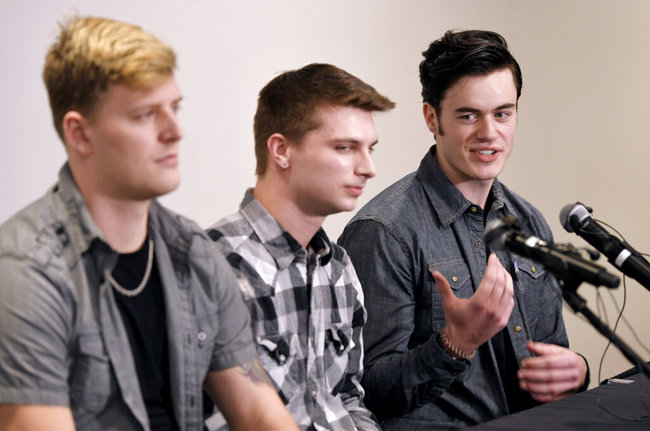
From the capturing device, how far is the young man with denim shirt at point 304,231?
1.56 meters

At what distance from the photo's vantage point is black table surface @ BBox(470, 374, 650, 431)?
1.46m

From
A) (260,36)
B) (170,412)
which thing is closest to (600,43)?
(260,36)

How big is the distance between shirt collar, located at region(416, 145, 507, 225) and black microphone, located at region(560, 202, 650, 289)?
0.46m

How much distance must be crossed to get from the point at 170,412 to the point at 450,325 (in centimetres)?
64

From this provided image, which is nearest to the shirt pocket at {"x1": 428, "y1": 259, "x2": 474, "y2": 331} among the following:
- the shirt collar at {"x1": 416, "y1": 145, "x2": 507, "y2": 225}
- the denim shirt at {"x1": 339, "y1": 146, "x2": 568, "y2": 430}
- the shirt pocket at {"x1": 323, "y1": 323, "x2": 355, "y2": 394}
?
the denim shirt at {"x1": 339, "y1": 146, "x2": 568, "y2": 430}

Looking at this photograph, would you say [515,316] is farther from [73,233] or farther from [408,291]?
[73,233]

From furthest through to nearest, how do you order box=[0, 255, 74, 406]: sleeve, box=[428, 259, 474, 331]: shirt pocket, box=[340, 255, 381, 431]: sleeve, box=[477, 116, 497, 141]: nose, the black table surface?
box=[477, 116, 497, 141]: nose, box=[428, 259, 474, 331]: shirt pocket, box=[340, 255, 381, 431]: sleeve, the black table surface, box=[0, 255, 74, 406]: sleeve

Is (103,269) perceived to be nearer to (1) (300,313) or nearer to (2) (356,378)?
(1) (300,313)

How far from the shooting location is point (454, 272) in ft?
6.75

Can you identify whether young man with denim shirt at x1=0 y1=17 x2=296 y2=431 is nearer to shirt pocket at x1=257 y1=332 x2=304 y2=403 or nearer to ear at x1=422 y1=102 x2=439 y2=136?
shirt pocket at x1=257 y1=332 x2=304 y2=403

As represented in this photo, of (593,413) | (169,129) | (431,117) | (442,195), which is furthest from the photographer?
(431,117)

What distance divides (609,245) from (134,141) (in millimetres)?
958

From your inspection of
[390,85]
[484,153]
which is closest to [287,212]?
[484,153]

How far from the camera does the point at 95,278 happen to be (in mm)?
1221
